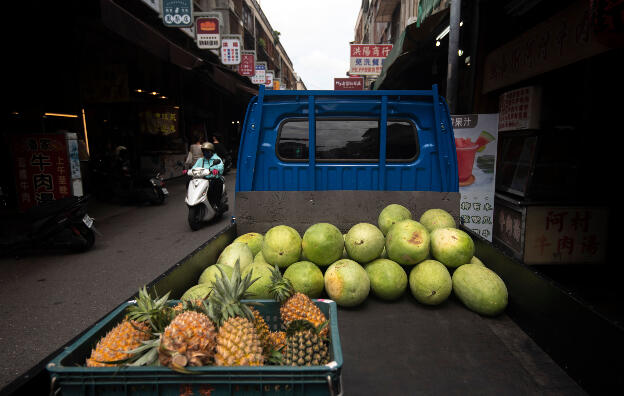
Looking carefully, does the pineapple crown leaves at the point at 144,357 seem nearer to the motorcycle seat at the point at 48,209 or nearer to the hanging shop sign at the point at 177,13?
the motorcycle seat at the point at 48,209

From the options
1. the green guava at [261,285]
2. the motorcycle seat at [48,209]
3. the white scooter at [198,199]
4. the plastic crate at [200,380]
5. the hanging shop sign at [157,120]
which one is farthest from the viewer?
the hanging shop sign at [157,120]

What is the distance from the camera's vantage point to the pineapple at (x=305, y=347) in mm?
1376

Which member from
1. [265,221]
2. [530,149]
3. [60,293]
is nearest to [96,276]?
[60,293]

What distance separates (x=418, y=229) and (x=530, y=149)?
372 cm

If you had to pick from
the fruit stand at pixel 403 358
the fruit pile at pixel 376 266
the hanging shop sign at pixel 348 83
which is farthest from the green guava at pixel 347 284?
the hanging shop sign at pixel 348 83

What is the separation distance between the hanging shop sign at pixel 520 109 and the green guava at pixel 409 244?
4.43m

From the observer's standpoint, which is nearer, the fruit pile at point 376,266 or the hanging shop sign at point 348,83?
the fruit pile at point 376,266

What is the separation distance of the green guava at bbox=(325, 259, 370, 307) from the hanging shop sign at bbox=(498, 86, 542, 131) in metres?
4.93

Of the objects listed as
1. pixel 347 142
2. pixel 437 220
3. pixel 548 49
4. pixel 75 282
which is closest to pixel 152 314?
pixel 437 220

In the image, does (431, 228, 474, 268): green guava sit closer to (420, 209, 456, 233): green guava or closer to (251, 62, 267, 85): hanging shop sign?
(420, 209, 456, 233): green guava

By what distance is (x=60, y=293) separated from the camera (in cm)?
500

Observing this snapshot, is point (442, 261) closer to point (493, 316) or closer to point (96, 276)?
point (493, 316)

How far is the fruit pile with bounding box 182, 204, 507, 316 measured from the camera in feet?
8.06

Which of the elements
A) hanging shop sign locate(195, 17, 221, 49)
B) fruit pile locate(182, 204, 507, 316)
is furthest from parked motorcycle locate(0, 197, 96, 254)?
hanging shop sign locate(195, 17, 221, 49)
